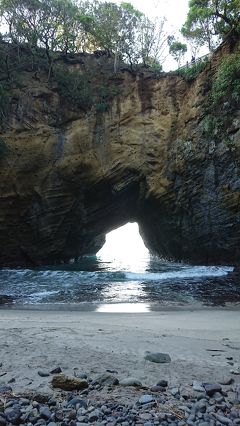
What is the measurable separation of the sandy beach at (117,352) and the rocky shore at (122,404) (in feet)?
0.44

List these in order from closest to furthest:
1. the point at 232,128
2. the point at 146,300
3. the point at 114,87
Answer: the point at 146,300 → the point at 232,128 → the point at 114,87

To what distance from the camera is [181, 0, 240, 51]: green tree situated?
16266 millimetres

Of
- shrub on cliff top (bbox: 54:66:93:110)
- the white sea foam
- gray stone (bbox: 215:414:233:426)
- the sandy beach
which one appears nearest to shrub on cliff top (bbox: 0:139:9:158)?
shrub on cliff top (bbox: 54:66:93:110)

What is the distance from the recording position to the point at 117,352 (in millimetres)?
3375

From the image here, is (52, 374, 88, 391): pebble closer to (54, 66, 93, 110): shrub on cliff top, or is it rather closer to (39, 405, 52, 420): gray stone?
(39, 405, 52, 420): gray stone

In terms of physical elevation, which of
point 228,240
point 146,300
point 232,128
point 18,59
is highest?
point 18,59

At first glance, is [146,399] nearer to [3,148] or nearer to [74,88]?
[3,148]

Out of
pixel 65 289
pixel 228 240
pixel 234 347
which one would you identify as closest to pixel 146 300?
pixel 65 289

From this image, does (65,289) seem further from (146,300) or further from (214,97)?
(214,97)

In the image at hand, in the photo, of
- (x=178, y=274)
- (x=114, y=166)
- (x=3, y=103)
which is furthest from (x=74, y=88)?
(x=178, y=274)

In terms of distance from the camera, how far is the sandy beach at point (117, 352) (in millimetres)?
2803

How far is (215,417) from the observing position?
217 cm

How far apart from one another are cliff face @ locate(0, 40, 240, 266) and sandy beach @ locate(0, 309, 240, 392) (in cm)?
1261

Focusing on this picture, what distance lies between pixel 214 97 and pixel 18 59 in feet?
33.7
